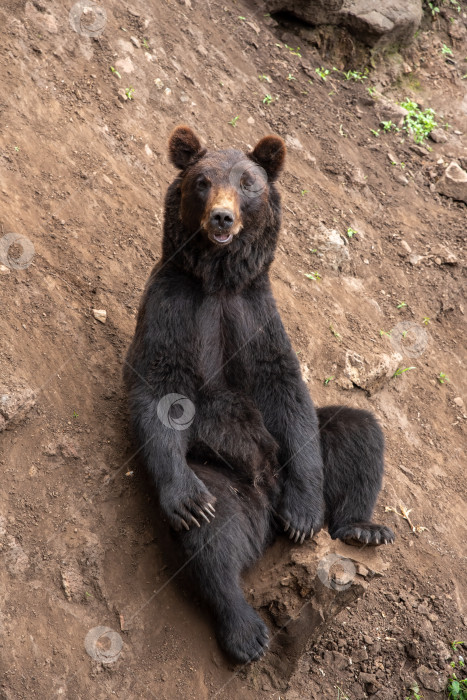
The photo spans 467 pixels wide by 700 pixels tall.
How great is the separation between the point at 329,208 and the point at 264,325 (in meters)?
4.15

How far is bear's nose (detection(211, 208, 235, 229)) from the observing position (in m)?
4.77

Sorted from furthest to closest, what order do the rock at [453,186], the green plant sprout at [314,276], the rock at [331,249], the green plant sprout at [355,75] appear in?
the green plant sprout at [355,75]
the rock at [453,186]
the rock at [331,249]
the green plant sprout at [314,276]

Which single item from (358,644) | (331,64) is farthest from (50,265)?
(331,64)

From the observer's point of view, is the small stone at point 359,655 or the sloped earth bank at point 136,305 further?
the small stone at point 359,655

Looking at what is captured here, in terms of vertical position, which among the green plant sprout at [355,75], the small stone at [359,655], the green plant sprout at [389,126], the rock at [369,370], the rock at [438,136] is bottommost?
the small stone at [359,655]

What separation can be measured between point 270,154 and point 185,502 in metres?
2.51

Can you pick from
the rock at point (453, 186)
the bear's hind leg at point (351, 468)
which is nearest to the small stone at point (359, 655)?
the bear's hind leg at point (351, 468)

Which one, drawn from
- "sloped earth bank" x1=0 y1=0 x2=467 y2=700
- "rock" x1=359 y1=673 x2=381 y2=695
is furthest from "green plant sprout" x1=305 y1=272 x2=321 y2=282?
"rock" x1=359 y1=673 x2=381 y2=695

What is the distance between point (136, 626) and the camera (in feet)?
15.5

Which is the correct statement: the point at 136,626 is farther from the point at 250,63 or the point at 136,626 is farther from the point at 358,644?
the point at 250,63

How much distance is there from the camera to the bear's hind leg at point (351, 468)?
540 centimetres

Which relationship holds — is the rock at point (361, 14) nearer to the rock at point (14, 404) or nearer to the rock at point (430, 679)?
the rock at point (14, 404)

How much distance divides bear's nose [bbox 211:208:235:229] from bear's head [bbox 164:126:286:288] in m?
0.03

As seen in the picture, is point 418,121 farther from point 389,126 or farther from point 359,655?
point 359,655
